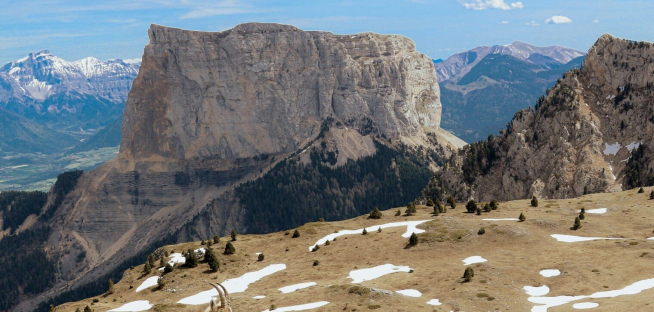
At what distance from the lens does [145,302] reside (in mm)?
91250

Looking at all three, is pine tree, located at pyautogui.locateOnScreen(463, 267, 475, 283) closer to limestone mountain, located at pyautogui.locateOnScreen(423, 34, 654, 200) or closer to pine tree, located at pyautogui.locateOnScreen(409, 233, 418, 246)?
pine tree, located at pyautogui.locateOnScreen(409, 233, 418, 246)

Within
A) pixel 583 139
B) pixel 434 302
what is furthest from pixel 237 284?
pixel 583 139

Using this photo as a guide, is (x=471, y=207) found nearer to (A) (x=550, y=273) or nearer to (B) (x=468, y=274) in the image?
(A) (x=550, y=273)

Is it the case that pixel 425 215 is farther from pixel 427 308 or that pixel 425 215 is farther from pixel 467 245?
pixel 427 308

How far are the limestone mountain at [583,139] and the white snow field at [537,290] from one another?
92.6 meters

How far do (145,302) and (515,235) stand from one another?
62.6 metres

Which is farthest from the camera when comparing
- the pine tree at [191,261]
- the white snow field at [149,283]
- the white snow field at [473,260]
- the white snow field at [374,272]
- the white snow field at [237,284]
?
the pine tree at [191,261]

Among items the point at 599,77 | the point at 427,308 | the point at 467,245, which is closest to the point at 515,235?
the point at 467,245

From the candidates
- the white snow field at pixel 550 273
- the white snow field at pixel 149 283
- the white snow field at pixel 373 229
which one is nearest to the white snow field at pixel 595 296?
the white snow field at pixel 550 273

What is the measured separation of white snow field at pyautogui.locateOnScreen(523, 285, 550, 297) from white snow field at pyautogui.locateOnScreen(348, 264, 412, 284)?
19.6 metres

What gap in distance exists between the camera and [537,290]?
236 feet

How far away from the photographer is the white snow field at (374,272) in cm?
8619

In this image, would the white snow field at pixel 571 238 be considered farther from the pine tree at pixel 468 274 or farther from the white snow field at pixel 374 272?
the white snow field at pixel 374 272

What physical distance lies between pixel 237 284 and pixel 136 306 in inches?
637
